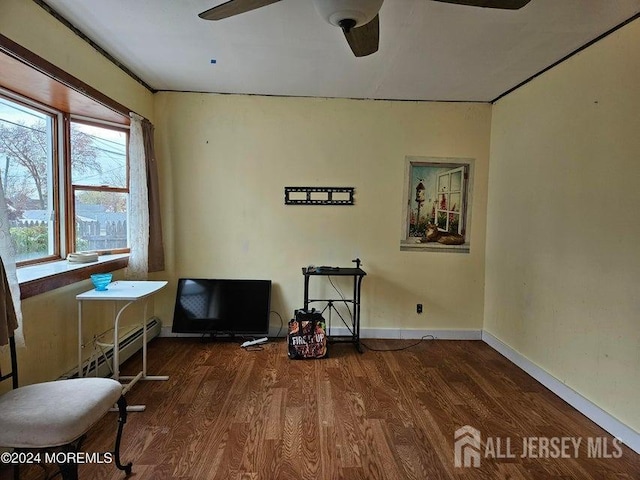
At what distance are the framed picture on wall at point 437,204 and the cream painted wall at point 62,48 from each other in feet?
9.00

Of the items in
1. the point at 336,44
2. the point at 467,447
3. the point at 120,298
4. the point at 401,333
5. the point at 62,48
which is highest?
the point at 336,44

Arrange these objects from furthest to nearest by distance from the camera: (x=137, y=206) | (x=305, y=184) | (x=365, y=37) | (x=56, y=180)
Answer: (x=305, y=184)
(x=137, y=206)
(x=56, y=180)
(x=365, y=37)

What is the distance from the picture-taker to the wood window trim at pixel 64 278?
2037mm

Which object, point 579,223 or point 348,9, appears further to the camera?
point 579,223

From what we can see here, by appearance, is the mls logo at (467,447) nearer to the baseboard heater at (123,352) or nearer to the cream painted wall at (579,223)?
the cream painted wall at (579,223)

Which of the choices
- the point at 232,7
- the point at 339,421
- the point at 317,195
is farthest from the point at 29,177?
the point at 339,421

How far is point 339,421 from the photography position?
227cm

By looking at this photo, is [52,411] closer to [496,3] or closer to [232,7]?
[232,7]

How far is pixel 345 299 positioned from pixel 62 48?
3.05 m

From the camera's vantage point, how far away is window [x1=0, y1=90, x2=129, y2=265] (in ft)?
7.86

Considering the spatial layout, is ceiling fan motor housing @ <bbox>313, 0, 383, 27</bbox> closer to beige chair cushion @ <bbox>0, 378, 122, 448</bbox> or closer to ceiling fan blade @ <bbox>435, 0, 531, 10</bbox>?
ceiling fan blade @ <bbox>435, 0, 531, 10</bbox>

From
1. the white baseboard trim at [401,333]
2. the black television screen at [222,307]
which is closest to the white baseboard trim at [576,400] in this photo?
the white baseboard trim at [401,333]

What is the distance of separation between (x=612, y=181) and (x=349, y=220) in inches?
85.0

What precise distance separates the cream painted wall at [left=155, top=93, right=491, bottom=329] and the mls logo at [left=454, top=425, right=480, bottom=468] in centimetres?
165
